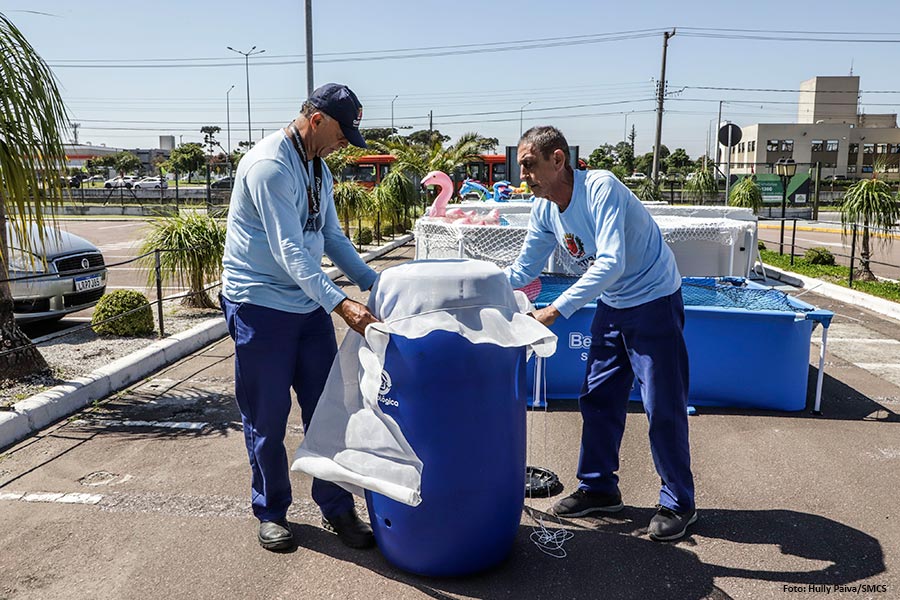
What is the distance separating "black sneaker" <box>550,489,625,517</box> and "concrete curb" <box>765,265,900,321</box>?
5207 millimetres

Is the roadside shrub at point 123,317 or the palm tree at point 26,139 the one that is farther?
the roadside shrub at point 123,317

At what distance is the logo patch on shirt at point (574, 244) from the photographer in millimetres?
3578

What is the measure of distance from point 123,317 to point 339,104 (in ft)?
16.5

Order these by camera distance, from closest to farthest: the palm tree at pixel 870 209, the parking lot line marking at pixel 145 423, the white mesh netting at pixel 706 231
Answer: the parking lot line marking at pixel 145 423 < the white mesh netting at pixel 706 231 < the palm tree at pixel 870 209

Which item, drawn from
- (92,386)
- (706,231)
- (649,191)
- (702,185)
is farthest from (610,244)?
(702,185)

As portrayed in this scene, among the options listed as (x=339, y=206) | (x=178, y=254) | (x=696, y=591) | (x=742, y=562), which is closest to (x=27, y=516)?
(x=696, y=591)

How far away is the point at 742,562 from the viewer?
3.28 m

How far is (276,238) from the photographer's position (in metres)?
3.04

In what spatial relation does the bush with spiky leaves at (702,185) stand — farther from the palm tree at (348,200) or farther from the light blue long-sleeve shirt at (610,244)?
the light blue long-sleeve shirt at (610,244)

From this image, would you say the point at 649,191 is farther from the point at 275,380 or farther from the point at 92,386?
the point at 275,380

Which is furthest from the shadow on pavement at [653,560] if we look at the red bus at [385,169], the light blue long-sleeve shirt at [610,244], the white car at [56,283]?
the red bus at [385,169]

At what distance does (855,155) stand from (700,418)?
78408mm

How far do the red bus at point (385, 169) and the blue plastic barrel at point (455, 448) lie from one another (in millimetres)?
29269

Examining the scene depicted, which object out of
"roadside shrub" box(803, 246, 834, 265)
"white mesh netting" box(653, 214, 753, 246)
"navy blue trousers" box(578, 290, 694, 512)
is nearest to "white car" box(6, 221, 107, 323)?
"navy blue trousers" box(578, 290, 694, 512)
